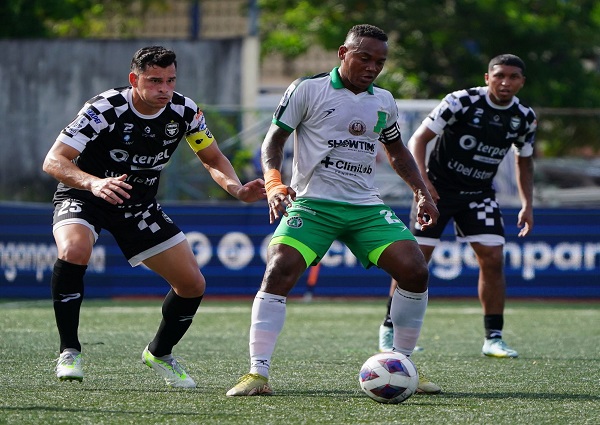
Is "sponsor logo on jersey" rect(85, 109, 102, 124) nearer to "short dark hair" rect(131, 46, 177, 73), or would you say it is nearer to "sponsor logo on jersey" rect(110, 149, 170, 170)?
"sponsor logo on jersey" rect(110, 149, 170, 170)

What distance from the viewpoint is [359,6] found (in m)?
23.6

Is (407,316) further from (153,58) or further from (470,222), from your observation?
(470,222)

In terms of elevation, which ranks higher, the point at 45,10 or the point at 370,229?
the point at 45,10

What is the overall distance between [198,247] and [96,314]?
2534 mm

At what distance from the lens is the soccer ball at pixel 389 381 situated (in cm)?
614

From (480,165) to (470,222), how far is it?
46 cm

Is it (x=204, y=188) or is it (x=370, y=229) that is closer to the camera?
(x=370, y=229)

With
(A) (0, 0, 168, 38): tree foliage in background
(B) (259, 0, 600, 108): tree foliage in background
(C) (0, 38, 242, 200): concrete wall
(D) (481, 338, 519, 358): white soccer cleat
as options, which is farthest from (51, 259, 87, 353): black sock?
(B) (259, 0, 600, 108): tree foliage in background

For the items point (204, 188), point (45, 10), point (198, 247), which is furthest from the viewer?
point (45, 10)

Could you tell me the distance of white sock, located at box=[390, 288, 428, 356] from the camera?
6.74m

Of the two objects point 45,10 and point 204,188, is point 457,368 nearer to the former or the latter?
point 204,188

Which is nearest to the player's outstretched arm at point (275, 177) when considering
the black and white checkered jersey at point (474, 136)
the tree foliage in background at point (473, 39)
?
the black and white checkered jersey at point (474, 136)

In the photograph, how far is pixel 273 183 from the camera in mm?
6398

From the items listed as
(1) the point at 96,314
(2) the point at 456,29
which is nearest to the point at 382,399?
(1) the point at 96,314
